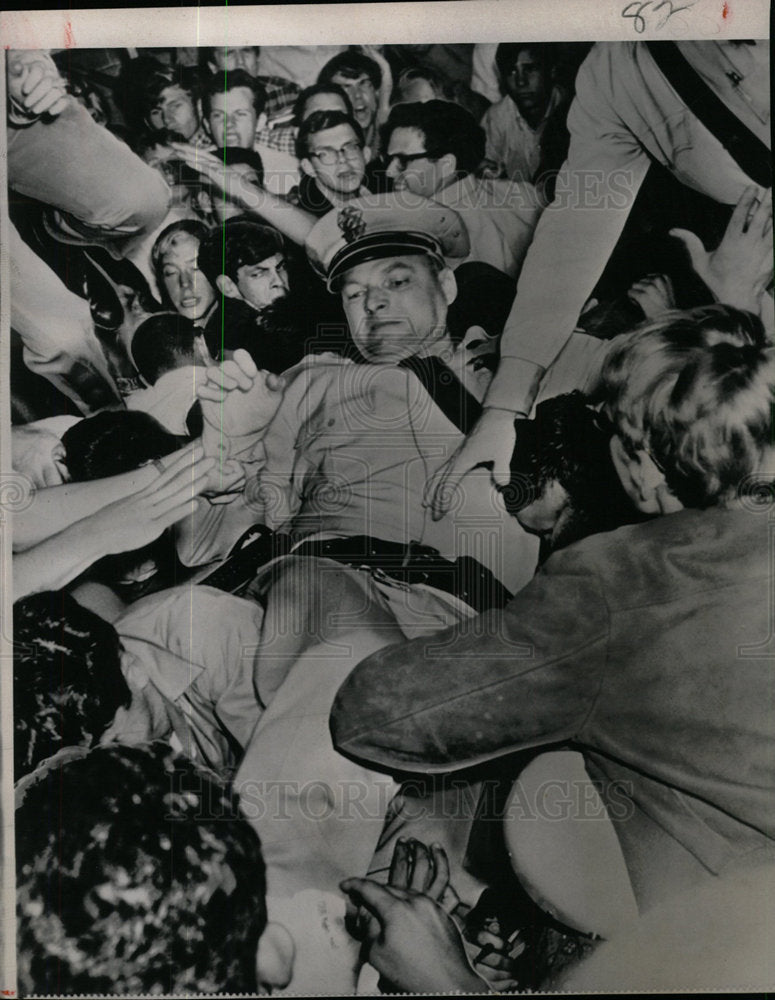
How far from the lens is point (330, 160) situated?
2.50 metres

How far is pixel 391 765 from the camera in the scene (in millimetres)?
2438

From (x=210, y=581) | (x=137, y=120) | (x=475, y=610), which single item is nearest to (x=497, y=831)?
(x=475, y=610)

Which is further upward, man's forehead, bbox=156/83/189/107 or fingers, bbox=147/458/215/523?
man's forehead, bbox=156/83/189/107

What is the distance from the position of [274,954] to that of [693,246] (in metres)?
2.40

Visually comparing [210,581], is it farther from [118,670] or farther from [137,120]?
[137,120]

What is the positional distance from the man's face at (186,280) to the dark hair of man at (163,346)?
4 centimetres

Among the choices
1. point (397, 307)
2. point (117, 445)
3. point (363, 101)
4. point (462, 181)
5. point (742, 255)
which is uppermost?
point (363, 101)

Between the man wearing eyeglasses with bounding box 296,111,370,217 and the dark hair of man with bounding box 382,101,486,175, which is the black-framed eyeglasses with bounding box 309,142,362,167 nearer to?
the man wearing eyeglasses with bounding box 296,111,370,217

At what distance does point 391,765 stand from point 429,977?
0.62m

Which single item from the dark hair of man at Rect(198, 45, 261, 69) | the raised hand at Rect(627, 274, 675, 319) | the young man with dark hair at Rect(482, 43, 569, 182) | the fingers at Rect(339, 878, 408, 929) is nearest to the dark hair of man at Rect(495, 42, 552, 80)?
the young man with dark hair at Rect(482, 43, 569, 182)

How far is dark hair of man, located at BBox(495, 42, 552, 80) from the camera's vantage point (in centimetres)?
249

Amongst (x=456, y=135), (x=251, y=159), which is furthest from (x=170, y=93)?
(x=456, y=135)

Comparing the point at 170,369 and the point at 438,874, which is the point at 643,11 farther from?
the point at 438,874

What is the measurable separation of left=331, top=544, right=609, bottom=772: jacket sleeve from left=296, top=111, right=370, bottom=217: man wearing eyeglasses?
1.26 m
